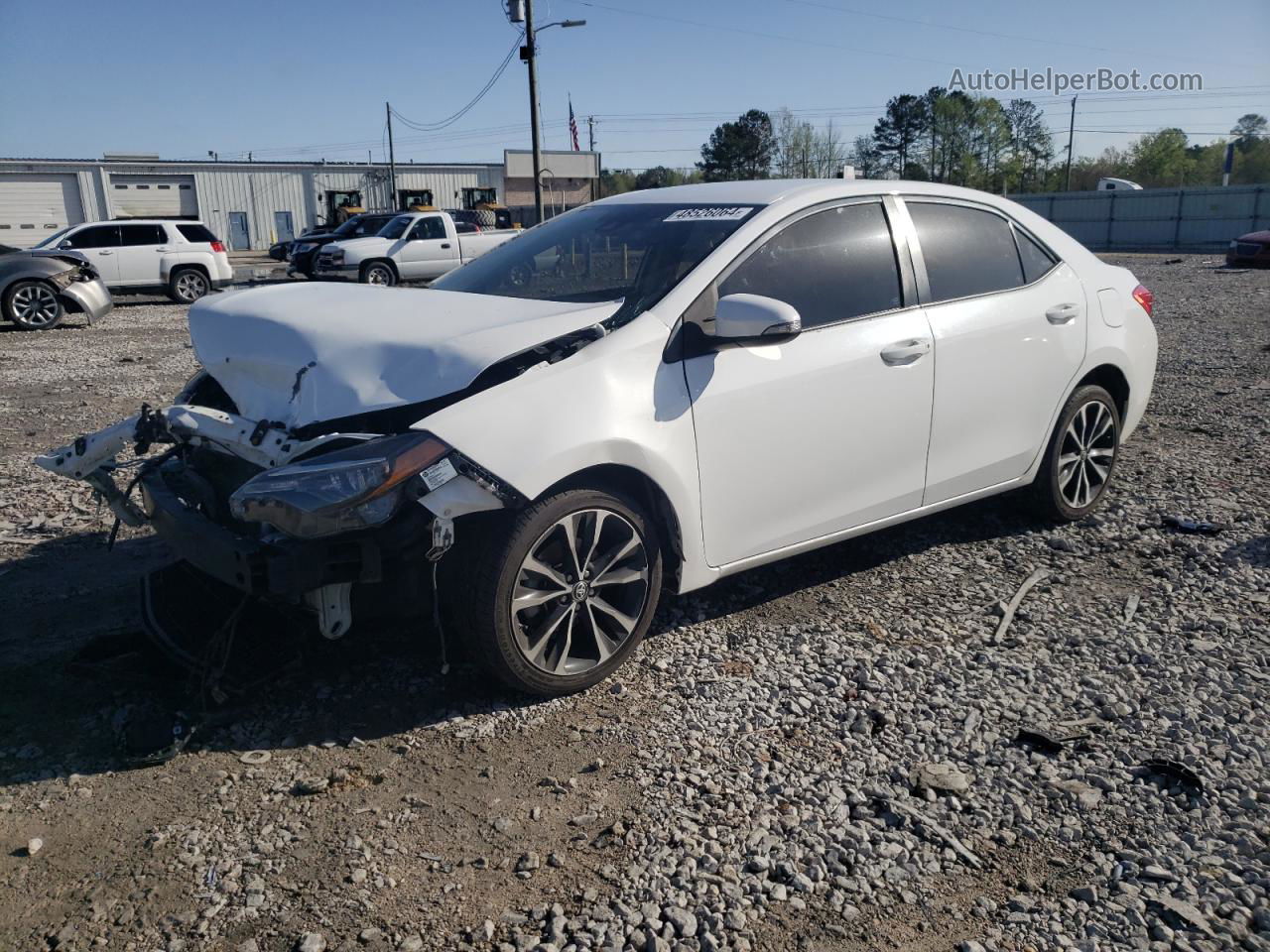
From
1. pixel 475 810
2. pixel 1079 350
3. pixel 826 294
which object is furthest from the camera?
pixel 1079 350

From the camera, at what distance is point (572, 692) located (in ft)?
12.0

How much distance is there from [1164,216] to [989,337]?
4126 centimetres

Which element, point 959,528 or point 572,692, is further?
point 959,528

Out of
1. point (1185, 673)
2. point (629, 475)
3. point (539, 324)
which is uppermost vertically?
point (539, 324)

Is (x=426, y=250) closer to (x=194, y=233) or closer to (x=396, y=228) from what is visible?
(x=396, y=228)

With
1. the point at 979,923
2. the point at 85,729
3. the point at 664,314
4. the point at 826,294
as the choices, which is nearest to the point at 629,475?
the point at 664,314

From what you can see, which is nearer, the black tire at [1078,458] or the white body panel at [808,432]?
the white body panel at [808,432]

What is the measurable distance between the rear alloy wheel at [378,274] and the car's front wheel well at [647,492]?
65.1 ft

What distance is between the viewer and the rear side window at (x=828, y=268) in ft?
13.3

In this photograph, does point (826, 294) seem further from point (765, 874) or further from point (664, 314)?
point (765, 874)

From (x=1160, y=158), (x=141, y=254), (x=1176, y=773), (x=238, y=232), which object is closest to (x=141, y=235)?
(x=141, y=254)

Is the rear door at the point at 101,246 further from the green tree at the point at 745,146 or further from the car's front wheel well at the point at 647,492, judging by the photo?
the green tree at the point at 745,146

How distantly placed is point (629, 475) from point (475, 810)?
1.28m

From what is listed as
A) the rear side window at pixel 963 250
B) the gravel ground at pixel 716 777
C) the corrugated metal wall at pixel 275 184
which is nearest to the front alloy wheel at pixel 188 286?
the gravel ground at pixel 716 777
